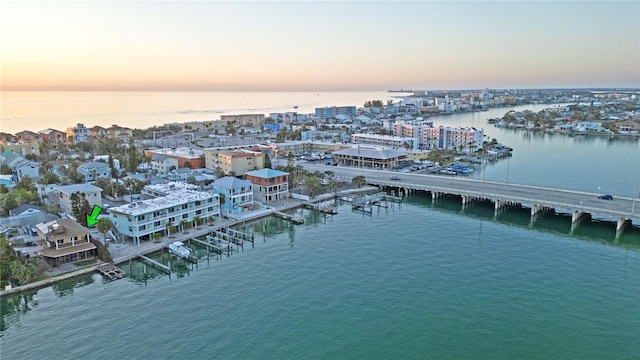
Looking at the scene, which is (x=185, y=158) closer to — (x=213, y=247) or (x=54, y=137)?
(x=213, y=247)

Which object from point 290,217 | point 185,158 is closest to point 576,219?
point 290,217

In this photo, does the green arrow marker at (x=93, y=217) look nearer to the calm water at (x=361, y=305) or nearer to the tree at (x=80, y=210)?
the tree at (x=80, y=210)

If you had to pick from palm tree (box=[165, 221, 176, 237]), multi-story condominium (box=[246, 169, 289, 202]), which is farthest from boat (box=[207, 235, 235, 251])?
multi-story condominium (box=[246, 169, 289, 202])

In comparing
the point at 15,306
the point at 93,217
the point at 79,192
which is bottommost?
the point at 15,306

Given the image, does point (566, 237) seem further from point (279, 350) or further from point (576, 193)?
point (279, 350)

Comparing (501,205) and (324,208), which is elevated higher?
(324,208)

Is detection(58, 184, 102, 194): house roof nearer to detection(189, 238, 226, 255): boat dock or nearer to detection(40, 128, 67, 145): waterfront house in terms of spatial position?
detection(189, 238, 226, 255): boat dock

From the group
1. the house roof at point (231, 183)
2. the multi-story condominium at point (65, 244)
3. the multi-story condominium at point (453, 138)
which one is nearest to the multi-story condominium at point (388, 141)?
the multi-story condominium at point (453, 138)
